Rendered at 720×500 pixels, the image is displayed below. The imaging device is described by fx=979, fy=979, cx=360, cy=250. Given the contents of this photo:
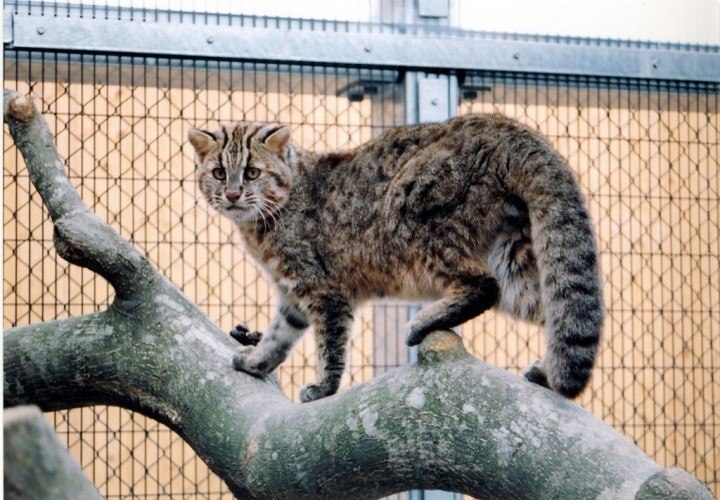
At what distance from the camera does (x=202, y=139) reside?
10.1 feet

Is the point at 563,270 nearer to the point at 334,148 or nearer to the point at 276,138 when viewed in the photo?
the point at 276,138

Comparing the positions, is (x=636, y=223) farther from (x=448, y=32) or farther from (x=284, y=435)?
(x=284, y=435)

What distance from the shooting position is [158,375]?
2709 mm

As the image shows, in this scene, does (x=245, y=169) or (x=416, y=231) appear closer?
(x=416, y=231)

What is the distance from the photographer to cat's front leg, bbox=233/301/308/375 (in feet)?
9.13

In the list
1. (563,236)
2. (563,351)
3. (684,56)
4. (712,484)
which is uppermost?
(684,56)

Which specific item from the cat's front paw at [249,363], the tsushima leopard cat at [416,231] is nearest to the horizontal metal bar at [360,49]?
the tsushima leopard cat at [416,231]

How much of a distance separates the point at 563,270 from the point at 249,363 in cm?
97

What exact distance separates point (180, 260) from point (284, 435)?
166 centimetres

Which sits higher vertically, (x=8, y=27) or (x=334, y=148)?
(x=8, y=27)

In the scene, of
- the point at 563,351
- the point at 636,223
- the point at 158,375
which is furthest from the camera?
the point at 636,223

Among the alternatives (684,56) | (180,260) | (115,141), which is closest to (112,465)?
(180,260)

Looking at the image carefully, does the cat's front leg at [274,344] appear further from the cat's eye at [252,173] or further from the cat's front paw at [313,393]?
the cat's eye at [252,173]

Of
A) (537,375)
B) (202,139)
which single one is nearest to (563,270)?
(537,375)
